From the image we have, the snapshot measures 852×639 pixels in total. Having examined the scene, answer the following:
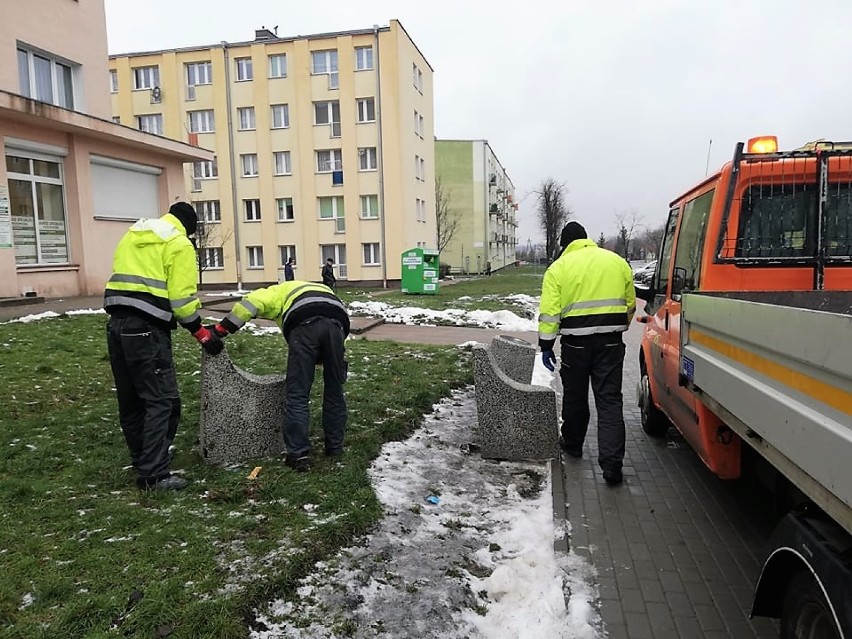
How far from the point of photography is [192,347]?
366 inches

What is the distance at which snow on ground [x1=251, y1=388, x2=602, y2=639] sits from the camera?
2.93 meters

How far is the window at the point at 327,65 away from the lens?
3288 centimetres

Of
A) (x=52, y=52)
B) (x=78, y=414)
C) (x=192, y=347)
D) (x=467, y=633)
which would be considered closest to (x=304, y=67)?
(x=52, y=52)

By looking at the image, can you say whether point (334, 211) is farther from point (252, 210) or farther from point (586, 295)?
point (586, 295)

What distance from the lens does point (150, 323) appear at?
4.13 meters

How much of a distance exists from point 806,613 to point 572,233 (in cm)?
362

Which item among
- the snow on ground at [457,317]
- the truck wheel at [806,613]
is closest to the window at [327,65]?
the snow on ground at [457,317]

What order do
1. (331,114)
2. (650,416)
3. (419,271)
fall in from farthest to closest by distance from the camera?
(331,114) < (419,271) < (650,416)

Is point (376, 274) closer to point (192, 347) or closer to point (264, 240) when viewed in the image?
point (264, 240)

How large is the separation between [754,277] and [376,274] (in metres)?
30.2

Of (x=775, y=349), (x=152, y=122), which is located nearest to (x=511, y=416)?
(x=775, y=349)

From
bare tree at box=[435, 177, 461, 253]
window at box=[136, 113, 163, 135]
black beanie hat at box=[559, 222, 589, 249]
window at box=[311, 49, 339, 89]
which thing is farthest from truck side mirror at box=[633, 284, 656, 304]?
bare tree at box=[435, 177, 461, 253]

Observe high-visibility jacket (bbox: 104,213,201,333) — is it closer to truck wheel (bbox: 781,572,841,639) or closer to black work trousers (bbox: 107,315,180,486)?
black work trousers (bbox: 107,315,180,486)

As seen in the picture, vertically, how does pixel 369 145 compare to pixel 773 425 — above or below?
above
